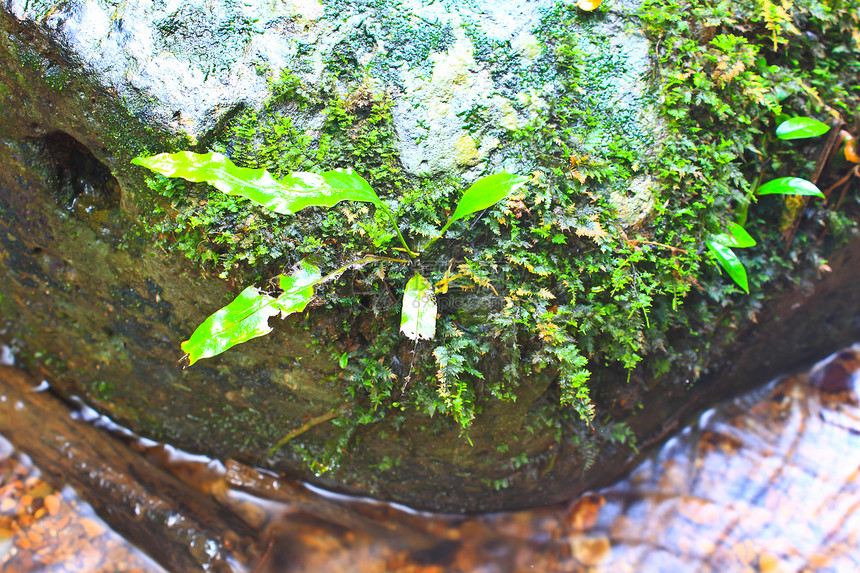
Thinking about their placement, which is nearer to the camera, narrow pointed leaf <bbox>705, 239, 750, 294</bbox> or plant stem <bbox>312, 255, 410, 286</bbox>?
plant stem <bbox>312, 255, 410, 286</bbox>

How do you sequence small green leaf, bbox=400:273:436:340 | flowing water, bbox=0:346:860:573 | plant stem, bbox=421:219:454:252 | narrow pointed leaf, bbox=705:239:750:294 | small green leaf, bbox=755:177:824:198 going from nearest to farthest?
small green leaf, bbox=400:273:436:340 < plant stem, bbox=421:219:454:252 < narrow pointed leaf, bbox=705:239:750:294 < small green leaf, bbox=755:177:824:198 < flowing water, bbox=0:346:860:573

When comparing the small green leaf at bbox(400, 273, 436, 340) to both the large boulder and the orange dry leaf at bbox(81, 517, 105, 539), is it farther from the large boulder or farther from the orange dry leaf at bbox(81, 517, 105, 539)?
the orange dry leaf at bbox(81, 517, 105, 539)

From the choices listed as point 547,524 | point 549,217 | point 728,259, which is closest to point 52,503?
point 547,524

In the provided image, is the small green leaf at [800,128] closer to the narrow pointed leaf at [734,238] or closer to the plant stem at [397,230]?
the narrow pointed leaf at [734,238]

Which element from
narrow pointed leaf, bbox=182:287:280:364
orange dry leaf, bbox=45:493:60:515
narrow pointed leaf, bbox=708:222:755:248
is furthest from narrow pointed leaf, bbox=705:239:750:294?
orange dry leaf, bbox=45:493:60:515

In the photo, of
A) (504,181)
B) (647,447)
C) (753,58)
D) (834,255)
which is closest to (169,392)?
(504,181)

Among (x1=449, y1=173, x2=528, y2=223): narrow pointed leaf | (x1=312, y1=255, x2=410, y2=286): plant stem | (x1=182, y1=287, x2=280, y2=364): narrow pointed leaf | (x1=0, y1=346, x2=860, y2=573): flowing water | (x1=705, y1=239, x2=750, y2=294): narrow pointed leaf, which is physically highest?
(x1=449, y1=173, x2=528, y2=223): narrow pointed leaf

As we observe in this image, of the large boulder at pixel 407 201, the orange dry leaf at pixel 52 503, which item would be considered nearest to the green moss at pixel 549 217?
the large boulder at pixel 407 201
